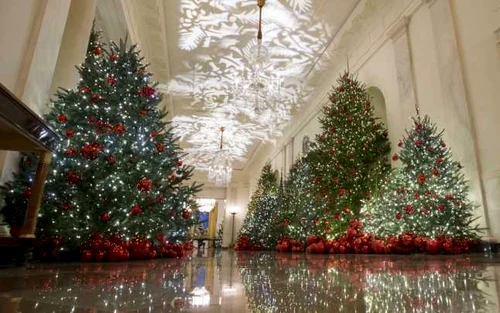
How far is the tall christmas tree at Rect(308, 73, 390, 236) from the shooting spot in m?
5.45

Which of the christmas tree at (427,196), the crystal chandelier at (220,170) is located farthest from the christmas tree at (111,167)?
the crystal chandelier at (220,170)

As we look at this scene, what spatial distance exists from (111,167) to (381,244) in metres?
3.64

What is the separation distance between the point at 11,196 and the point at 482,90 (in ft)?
17.9

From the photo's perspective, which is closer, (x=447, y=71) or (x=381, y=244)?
(x=381, y=244)

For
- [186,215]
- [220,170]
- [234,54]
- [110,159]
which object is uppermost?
[234,54]

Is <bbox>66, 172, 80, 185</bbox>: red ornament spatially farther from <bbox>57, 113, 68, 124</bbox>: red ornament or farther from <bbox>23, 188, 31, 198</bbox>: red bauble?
<bbox>57, 113, 68, 124</bbox>: red ornament

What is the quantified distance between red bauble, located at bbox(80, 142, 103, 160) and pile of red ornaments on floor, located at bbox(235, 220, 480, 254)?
3.81 m

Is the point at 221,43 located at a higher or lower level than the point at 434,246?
higher

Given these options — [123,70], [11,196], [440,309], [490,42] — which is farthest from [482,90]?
[11,196]

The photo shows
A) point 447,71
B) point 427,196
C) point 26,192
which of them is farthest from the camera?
point 447,71

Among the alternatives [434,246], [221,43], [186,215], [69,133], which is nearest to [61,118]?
[69,133]

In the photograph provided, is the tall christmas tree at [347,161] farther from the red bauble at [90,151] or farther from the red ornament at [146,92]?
the red bauble at [90,151]

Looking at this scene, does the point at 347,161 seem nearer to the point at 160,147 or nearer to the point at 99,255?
the point at 160,147

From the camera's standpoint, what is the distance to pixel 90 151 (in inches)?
117
